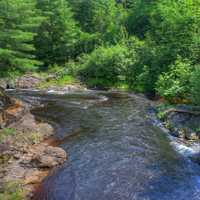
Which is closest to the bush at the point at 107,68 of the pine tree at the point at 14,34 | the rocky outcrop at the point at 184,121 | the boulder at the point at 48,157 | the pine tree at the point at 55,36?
the pine tree at the point at 14,34

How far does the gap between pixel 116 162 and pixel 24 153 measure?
13.6 feet

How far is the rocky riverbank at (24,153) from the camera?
40.3ft

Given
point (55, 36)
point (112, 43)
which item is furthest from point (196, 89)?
point (55, 36)

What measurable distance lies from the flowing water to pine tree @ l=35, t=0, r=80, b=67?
2290 centimetres

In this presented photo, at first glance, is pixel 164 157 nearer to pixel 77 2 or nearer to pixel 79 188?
pixel 79 188

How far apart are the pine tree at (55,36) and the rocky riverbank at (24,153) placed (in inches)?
984

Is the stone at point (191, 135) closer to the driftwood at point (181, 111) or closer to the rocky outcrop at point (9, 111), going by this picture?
the driftwood at point (181, 111)

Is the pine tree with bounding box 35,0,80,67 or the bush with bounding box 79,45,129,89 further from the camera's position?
the pine tree with bounding box 35,0,80,67

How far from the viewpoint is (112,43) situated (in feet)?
138

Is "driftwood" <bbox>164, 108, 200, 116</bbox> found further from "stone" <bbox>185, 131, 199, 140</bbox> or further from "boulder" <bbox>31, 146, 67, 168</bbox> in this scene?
"boulder" <bbox>31, 146, 67, 168</bbox>

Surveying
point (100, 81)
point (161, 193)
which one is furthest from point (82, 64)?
point (161, 193)

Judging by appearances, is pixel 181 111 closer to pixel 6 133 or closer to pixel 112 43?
pixel 6 133

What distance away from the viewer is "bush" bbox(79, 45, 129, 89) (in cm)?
3341

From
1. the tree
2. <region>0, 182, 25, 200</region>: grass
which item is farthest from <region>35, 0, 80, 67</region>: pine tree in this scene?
<region>0, 182, 25, 200</region>: grass
